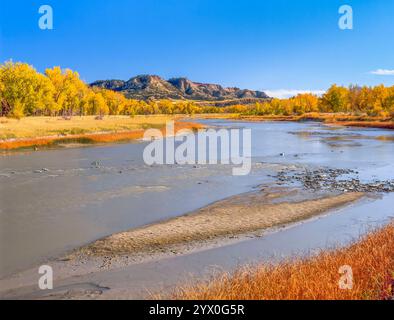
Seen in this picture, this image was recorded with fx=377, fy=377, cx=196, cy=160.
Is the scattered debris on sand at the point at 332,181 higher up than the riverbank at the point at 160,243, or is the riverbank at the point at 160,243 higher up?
the scattered debris on sand at the point at 332,181

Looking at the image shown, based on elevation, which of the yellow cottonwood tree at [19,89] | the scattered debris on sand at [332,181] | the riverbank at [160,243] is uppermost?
the yellow cottonwood tree at [19,89]

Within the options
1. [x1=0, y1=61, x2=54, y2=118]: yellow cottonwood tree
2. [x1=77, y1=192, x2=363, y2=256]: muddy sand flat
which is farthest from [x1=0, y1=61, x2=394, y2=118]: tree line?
[x1=77, y1=192, x2=363, y2=256]: muddy sand flat

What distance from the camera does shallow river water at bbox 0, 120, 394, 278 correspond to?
12.9 meters

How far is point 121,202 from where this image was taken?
1927 centimetres

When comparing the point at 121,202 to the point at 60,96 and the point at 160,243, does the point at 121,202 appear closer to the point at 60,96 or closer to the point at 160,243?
the point at 160,243

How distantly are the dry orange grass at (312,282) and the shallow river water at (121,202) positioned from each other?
8.88 feet

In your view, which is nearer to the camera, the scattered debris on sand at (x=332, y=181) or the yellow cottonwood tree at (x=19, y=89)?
the scattered debris on sand at (x=332, y=181)

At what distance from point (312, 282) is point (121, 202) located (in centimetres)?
1314

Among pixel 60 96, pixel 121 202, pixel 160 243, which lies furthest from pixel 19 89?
pixel 160 243

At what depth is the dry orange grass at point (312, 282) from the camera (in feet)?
24.1

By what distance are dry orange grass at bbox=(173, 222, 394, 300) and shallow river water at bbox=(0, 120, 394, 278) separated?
271 cm

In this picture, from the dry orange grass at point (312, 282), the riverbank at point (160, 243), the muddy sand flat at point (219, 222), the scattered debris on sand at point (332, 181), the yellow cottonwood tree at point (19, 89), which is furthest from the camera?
the yellow cottonwood tree at point (19, 89)

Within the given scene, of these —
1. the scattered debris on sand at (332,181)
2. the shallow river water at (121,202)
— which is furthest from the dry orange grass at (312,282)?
the scattered debris on sand at (332,181)

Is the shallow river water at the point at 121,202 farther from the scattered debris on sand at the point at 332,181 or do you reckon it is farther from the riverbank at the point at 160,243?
the scattered debris on sand at the point at 332,181
